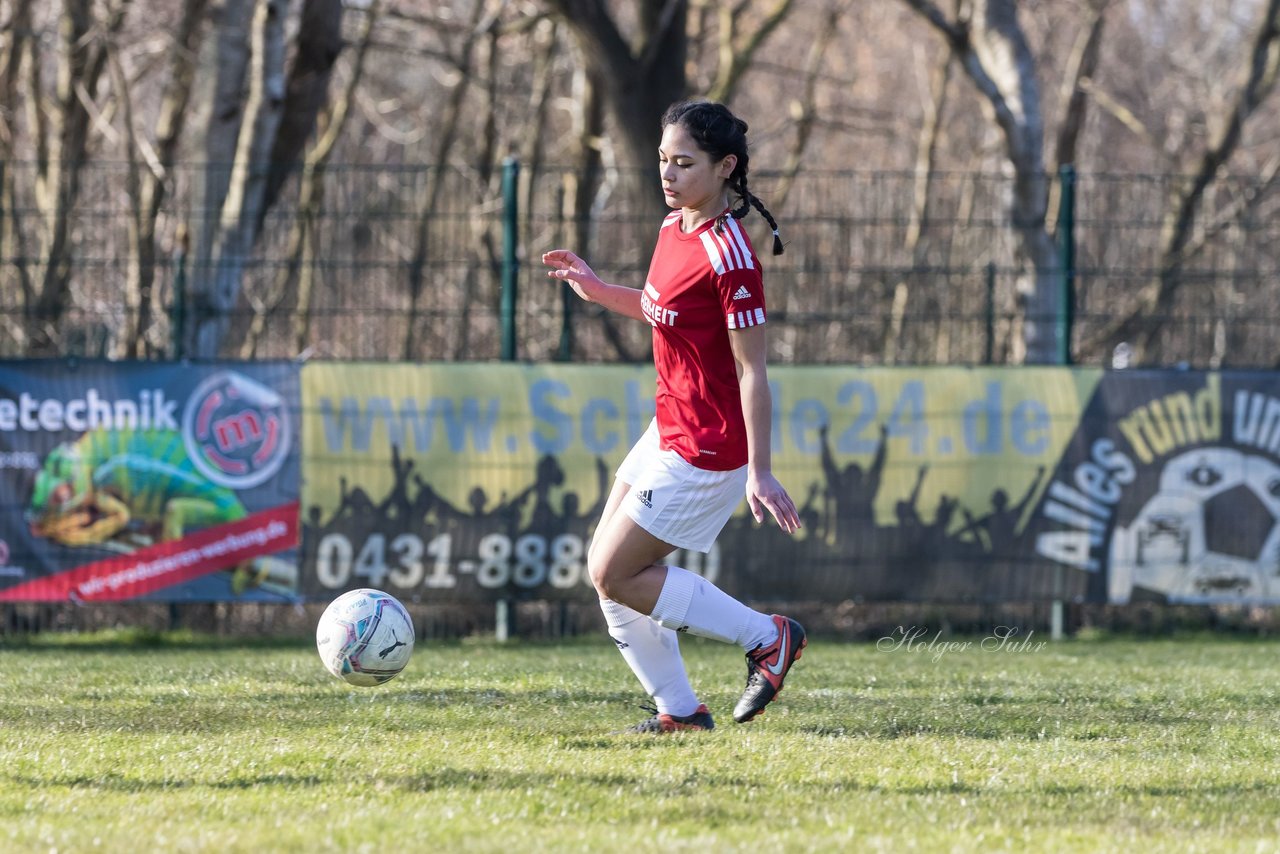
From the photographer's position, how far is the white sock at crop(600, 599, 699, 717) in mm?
5688

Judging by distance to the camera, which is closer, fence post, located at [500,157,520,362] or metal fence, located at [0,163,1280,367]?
fence post, located at [500,157,520,362]

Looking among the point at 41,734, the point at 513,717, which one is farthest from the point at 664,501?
the point at 41,734

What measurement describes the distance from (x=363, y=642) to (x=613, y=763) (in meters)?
1.31

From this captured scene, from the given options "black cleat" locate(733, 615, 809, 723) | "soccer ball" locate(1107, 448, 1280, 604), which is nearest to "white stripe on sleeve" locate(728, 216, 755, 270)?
"black cleat" locate(733, 615, 809, 723)

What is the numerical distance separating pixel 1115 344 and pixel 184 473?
256 inches

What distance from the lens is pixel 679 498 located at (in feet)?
17.7

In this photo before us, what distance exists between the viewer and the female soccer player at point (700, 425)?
5273 mm

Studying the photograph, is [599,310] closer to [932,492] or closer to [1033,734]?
[932,492]

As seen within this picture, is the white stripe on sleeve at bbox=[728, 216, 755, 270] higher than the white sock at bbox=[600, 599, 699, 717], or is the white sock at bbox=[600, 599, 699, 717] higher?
the white stripe on sleeve at bbox=[728, 216, 755, 270]

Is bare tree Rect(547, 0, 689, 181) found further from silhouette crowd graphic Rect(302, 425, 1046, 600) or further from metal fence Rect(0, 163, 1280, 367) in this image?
silhouette crowd graphic Rect(302, 425, 1046, 600)

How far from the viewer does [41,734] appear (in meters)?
5.59

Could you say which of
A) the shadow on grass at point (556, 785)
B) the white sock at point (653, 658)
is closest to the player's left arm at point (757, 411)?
the white sock at point (653, 658)

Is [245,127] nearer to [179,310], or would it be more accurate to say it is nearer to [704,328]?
[179,310]

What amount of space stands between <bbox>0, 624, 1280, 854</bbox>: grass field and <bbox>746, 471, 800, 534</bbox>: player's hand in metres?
0.78
